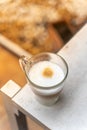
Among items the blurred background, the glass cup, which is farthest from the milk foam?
the blurred background

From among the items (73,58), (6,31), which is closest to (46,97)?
(73,58)

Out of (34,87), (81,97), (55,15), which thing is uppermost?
(34,87)

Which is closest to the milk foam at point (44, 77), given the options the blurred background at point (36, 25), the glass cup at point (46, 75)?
the glass cup at point (46, 75)

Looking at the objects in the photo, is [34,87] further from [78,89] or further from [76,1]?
[76,1]

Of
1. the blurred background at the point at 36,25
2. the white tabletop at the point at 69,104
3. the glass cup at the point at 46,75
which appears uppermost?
the glass cup at the point at 46,75

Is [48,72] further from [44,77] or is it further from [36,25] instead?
[36,25]

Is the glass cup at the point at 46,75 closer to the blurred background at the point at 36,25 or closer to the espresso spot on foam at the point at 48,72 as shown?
the espresso spot on foam at the point at 48,72

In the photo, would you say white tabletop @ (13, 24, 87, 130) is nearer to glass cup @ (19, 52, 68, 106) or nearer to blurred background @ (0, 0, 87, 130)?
glass cup @ (19, 52, 68, 106)
